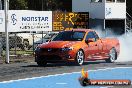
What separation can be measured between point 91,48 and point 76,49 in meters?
1.25

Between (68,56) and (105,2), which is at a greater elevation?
(105,2)

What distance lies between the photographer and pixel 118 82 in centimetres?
521

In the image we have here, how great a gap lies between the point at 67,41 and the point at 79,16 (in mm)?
13180

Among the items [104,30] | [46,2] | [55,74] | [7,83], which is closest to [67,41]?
[55,74]

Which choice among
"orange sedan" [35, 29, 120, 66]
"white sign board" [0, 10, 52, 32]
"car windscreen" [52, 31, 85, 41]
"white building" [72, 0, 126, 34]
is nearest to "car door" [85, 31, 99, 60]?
"orange sedan" [35, 29, 120, 66]

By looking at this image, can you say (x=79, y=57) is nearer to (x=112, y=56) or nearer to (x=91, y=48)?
(x=91, y=48)

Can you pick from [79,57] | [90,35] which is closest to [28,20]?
[90,35]

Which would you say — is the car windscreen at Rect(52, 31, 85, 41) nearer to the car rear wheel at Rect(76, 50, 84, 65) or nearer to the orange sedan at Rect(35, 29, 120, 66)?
the orange sedan at Rect(35, 29, 120, 66)

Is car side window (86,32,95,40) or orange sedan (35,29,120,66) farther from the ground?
car side window (86,32,95,40)

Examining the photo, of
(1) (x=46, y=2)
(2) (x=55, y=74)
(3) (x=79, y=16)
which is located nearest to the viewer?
(2) (x=55, y=74)

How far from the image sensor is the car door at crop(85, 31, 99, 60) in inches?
757

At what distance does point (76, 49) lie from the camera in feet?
60.6

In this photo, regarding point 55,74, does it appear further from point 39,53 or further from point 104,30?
point 104,30

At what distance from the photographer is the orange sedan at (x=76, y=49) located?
1830 cm
